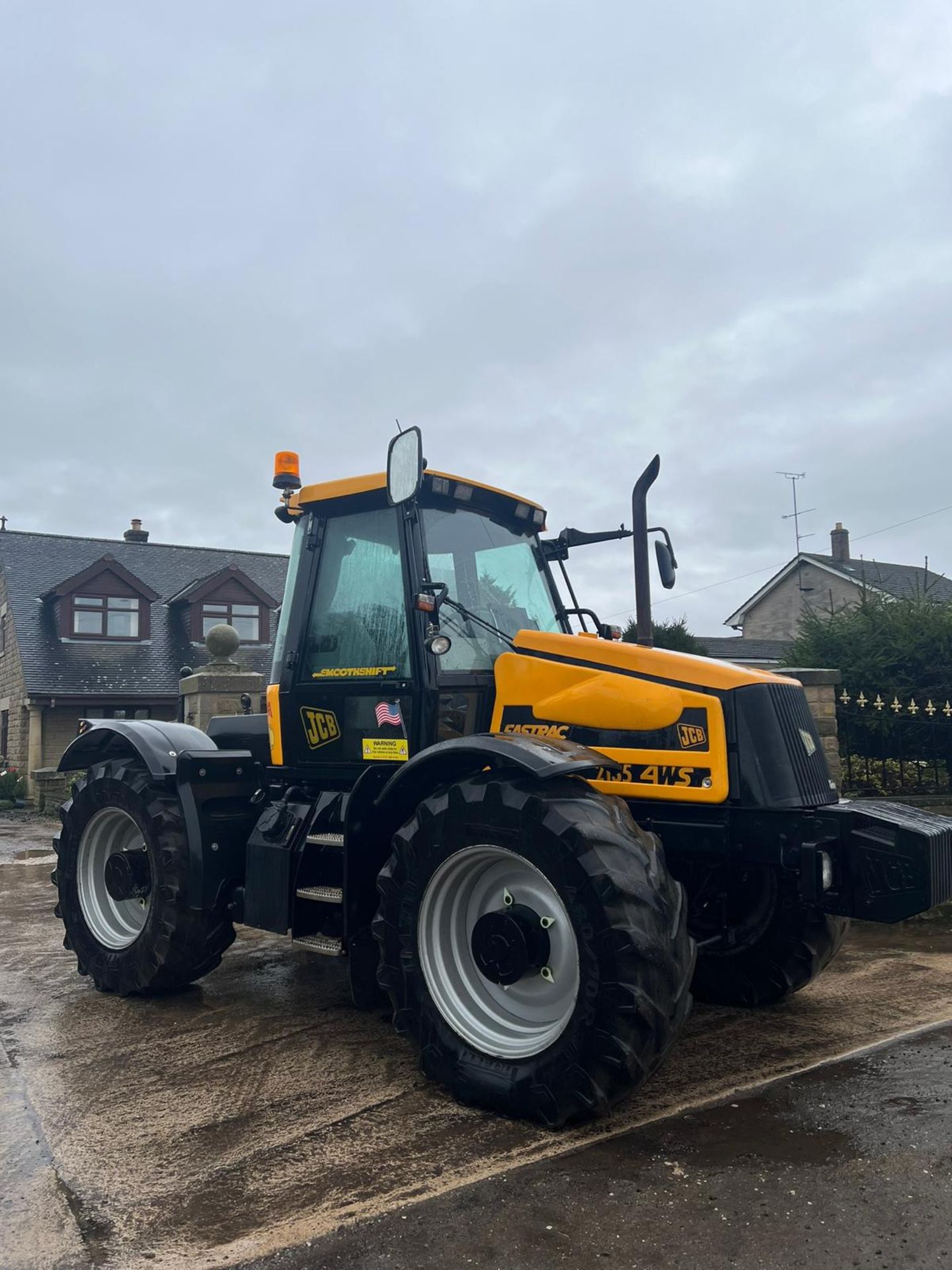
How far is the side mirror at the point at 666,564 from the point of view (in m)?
4.55

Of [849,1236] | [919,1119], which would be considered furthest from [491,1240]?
[919,1119]

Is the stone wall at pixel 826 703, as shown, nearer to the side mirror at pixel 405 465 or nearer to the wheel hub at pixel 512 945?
the side mirror at pixel 405 465

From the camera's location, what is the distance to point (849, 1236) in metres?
2.55

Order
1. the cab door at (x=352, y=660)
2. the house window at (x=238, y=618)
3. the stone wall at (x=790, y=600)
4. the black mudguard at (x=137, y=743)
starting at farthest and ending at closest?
the stone wall at (x=790, y=600) < the house window at (x=238, y=618) < the black mudguard at (x=137, y=743) < the cab door at (x=352, y=660)

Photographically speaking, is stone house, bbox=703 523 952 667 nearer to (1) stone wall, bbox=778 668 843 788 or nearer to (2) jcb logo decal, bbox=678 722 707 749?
(1) stone wall, bbox=778 668 843 788

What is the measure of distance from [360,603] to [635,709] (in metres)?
1.58

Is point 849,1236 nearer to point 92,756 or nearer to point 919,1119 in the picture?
point 919,1119

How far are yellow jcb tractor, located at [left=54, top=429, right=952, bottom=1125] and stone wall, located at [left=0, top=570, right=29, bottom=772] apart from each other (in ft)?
69.4

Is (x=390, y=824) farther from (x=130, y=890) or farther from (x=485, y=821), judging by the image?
(x=130, y=890)

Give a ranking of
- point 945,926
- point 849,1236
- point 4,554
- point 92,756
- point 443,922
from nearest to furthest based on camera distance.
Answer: point 849,1236
point 443,922
point 92,756
point 945,926
point 4,554

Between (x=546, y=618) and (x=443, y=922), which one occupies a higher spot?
(x=546, y=618)

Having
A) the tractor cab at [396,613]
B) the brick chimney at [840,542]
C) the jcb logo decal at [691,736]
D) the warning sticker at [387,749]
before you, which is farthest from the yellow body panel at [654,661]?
the brick chimney at [840,542]

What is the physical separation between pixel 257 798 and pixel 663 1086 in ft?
8.00

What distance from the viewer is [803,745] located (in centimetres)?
394
